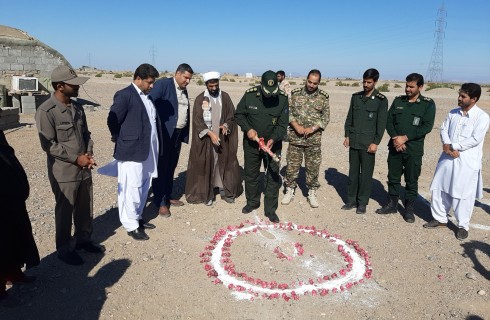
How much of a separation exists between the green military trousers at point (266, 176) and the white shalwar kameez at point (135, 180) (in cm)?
154

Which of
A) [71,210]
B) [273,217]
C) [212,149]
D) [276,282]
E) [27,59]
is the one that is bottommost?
[276,282]

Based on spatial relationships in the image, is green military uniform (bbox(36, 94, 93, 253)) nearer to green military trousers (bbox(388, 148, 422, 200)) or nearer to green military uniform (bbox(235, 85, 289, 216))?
green military uniform (bbox(235, 85, 289, 216))

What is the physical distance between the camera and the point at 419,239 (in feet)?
18.0

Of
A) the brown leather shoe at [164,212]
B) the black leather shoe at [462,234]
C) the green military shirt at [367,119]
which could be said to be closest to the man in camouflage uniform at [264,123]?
the green military shirt at [367,119]

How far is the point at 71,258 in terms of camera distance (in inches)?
170

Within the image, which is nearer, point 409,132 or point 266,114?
point 266,114

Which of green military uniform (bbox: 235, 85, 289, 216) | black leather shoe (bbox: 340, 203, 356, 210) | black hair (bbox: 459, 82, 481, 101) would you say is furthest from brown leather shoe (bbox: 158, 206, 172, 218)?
black hair (bbox: 459, 82, 481, 101)

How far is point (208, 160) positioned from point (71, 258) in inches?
109

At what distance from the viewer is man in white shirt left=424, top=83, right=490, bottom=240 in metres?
5.22

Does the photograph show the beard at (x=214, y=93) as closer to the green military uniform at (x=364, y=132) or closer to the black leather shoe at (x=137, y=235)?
the green military uniform at (x=364, y=132)

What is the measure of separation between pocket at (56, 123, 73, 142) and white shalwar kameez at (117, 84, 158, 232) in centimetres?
85

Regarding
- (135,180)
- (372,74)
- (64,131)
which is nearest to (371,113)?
(372,74)

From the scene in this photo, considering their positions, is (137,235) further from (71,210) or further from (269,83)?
(269,83)

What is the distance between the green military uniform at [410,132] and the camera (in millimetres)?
5742
